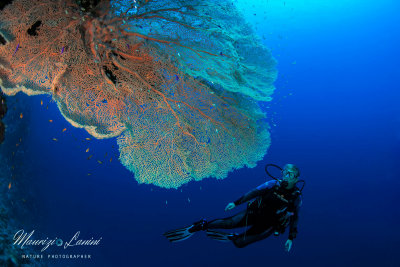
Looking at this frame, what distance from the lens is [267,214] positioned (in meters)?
3.65

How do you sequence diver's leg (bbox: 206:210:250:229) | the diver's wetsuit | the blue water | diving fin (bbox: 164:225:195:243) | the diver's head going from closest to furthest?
1. the diver's head
2. the diver's wetsuit
3. diving fin (bbox: 164:225:195:243)
4. diver's leg (bbox: 206:210:250:229)
5. the blue water

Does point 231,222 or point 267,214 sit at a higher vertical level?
point 267,214

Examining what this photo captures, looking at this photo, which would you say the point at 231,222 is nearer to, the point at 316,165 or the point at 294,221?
the point at 294,221

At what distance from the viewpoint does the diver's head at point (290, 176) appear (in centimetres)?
340

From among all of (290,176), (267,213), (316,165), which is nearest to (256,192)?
(267,213)

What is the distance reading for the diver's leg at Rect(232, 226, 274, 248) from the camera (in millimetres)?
3816

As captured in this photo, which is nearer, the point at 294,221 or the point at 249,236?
the point at 294,221

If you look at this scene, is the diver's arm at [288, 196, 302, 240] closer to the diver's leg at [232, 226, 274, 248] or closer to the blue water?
the diver's leg at [232, 226, 274, 248]

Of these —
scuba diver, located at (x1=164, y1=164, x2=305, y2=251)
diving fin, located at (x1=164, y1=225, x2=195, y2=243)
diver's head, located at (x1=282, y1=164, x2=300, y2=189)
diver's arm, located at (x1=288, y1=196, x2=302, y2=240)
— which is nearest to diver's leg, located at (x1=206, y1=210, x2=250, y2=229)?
scuba diver, located at (x1=164, y1=164, x2=305, y2=251)

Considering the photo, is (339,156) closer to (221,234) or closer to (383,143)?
(383,143)

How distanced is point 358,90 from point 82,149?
3609cm

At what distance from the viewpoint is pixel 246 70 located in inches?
150

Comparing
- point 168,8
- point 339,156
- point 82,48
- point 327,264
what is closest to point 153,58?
point 168,8

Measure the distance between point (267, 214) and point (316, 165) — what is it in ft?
89.9
